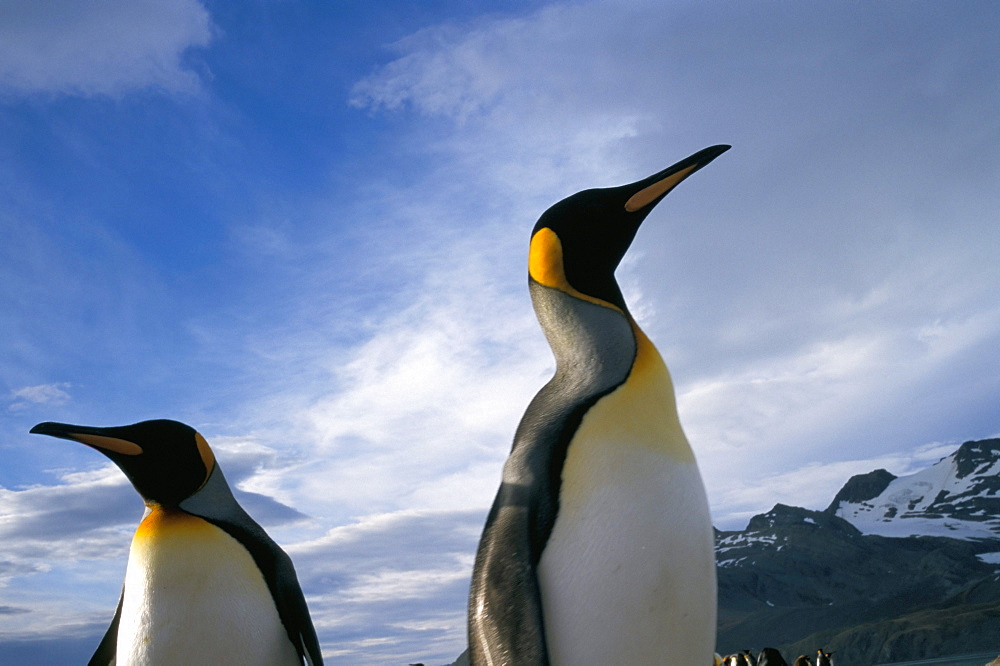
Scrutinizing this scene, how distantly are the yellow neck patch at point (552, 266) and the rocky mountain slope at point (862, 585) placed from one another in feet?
379

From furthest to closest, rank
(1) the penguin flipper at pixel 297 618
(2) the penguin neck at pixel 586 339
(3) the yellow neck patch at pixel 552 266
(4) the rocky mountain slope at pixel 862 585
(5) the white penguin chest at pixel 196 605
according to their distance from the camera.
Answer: (4) the rocky mountain slope at pixel 862 585 → (1) the penguin flipper at pixel 297 618 → (5) the white penguin chest at pixel 196 605 → (3) the yellow neck patch at pixel 552 266 → (2) the penguin neck at pixel 586 339

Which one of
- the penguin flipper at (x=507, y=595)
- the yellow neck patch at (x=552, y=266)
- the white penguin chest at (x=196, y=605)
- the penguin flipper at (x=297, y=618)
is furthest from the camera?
the penguin flipper at (x=297, y=618)

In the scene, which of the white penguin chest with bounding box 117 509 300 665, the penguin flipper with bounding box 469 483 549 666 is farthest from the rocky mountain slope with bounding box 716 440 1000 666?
the penguin flipper with bounding box 469 483 549 666

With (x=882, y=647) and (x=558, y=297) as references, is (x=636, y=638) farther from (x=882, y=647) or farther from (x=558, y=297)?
(x=882, y=647)

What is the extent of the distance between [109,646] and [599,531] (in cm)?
333

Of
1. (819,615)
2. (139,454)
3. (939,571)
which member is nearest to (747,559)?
(819,615)

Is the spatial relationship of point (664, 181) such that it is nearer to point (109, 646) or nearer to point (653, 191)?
point (653, 191)

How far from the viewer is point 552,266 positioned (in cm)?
319

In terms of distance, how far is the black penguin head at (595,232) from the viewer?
318cm

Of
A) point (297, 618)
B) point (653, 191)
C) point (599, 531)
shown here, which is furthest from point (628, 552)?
point (297, 618)

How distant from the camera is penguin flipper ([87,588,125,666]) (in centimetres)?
457

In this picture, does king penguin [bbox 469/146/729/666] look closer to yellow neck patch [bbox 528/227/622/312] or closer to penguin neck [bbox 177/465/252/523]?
yellow neck patch [bbox 528/227/622/312]

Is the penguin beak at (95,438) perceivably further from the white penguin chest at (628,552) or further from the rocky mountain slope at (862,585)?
the rocky mountain slope at (862,585)

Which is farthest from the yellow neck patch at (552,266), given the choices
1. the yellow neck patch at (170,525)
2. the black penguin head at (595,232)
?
the yellow neck patch at (170,525)
